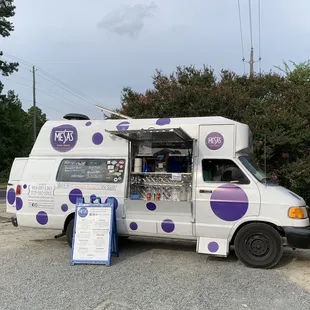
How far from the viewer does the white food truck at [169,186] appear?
6672 mm

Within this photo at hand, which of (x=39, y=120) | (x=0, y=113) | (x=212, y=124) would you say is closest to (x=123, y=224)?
(x=212, y=124)

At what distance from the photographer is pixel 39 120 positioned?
2579 inches

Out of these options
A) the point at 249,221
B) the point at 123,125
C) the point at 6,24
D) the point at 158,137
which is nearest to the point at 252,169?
the point at 249,221

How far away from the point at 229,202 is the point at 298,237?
1.23 metres

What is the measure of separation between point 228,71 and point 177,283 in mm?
11301

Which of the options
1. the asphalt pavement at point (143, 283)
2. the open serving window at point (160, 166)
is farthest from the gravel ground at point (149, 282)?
the open serving window at point (160, 166)

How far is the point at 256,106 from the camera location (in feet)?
→ 42.2

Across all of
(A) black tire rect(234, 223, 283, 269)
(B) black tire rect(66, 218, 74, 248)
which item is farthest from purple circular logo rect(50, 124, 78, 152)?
(A) black tire rect(234, 223, 283, 269)

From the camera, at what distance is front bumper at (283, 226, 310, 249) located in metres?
6.38

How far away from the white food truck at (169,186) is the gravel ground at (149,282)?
1.42 feet

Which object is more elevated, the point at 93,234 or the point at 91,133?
the point at 91,133

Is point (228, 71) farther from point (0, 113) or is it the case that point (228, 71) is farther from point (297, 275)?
point (0, 113)

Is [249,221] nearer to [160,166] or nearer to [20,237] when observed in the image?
[160,166]

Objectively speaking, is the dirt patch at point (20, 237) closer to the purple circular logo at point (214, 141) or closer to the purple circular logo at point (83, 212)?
the purple circular logo at point (83, 212)
